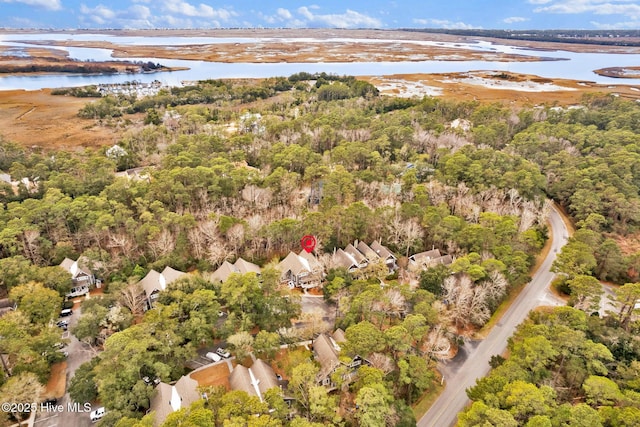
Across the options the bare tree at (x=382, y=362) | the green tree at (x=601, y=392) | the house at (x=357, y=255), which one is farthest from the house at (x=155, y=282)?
the green tree at (x=601, y=392)

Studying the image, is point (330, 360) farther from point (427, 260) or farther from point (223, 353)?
point (427, 260)

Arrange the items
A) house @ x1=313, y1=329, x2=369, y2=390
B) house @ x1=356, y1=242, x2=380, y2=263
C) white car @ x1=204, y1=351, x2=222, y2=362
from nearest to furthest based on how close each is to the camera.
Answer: house @ x1=313, y1=329, x2=369, y2=390 < white car @ x1=204, y1=351, x2=222, y2=362 < house @ x1=356, y1=242, x2=380, y2=263

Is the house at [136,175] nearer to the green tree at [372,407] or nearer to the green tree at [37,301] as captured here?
the green tree at [37,301]

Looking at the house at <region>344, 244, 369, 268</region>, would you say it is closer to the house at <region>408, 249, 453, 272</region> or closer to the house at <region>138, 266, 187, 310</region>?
the house at <region>408, 249, 453, 272</region>

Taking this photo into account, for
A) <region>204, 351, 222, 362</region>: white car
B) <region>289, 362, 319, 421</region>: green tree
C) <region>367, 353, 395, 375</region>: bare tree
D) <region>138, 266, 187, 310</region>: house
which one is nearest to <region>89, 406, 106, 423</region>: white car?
<region>204, 351, 222, 362</region>: white car

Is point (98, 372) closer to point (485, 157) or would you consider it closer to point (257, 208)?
point (257, 208)

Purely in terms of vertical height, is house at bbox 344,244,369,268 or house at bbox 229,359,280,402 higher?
house at bbox 344,244,369,268
